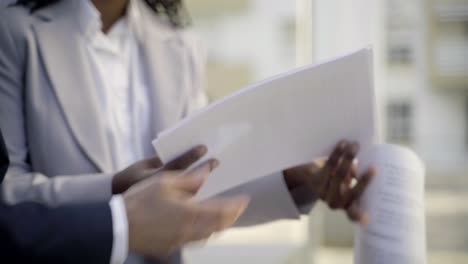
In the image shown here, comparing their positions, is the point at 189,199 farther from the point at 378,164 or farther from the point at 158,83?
the point at 158,83

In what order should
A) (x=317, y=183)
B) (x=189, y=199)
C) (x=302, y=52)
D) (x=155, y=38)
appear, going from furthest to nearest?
(x=302, y=52) → (x=155, y=38) → (x=317, y=183) → (x=189, y=199)

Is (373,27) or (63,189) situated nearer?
(63,189)

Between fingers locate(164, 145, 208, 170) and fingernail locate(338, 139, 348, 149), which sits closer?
fingers locate(164, 145, 208, 170)

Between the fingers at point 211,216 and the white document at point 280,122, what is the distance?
6 cm

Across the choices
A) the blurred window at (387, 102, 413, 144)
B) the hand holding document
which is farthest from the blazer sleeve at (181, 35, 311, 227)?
the blurred window at (387, 102, 413, 144)

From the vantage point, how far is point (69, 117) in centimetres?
108

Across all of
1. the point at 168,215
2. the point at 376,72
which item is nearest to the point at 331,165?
the point at 168,215

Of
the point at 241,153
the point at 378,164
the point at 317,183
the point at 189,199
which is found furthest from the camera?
the point at 317,183

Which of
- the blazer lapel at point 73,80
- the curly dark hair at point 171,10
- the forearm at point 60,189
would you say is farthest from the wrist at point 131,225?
the curly dark hair at point 171,10

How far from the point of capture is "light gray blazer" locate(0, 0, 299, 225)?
1.00 meters

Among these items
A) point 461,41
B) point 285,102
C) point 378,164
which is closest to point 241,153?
point 285,102

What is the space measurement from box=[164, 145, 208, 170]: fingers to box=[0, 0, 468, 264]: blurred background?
0.22 meters

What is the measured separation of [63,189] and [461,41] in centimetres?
892

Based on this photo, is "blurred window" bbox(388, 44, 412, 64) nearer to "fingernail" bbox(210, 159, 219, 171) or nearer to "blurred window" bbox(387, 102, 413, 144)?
"blurred window" bbox(387, 102, 413, 144)
